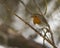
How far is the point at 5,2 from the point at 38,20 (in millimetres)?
166

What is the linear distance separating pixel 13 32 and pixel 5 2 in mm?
1395

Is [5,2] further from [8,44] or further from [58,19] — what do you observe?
[8,44]

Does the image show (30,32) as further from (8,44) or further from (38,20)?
(38,20)

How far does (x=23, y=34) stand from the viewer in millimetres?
2395

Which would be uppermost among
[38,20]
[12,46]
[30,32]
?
[30,32]

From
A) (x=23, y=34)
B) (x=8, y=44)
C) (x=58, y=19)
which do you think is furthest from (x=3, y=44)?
(x=58, y=19)

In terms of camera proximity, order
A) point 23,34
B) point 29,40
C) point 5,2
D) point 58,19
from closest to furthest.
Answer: point 5,2 → point 58,19 → point 29,40 → point 23,34

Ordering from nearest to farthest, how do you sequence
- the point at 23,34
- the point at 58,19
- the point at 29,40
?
the point at 58,19 < the point at 29,40 < the point at 23,34

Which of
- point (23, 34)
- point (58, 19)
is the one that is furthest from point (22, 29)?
point (58, 19)

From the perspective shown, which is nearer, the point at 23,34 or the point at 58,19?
the point at 58,19

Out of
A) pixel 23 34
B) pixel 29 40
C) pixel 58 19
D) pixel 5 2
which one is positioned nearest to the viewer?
pixel 5 2

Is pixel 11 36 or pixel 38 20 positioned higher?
pixel 11 36

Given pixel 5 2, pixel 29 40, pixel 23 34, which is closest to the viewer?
pixel 5 2

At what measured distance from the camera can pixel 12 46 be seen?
232 centimetres
